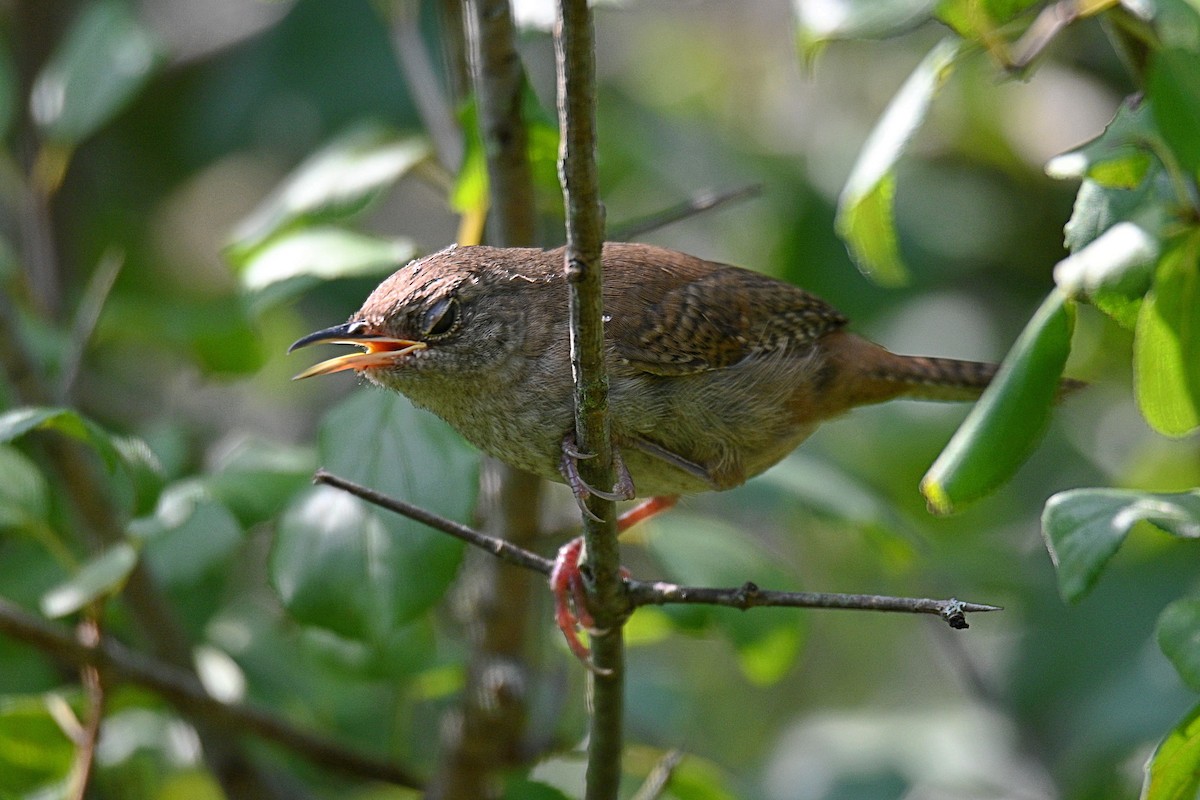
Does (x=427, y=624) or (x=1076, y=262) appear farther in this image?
(x=427, y=624)

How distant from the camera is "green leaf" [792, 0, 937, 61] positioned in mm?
2428

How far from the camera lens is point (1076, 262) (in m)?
2.12

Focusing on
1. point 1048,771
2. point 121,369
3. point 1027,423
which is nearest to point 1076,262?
point 1027,423

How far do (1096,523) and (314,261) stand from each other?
5.60ft

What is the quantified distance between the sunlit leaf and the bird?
830mm

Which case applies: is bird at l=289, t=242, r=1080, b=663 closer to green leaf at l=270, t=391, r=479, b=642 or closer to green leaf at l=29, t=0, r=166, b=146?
green leaf at l=270, t=391, r=479, b=642

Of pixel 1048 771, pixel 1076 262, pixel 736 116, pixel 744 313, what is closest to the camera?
pixel 1076 262

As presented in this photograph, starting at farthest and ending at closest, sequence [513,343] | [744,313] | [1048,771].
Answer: [1048,771] < [744,313] < [513,343]

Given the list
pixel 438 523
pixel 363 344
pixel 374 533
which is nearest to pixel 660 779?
pixel 374 533

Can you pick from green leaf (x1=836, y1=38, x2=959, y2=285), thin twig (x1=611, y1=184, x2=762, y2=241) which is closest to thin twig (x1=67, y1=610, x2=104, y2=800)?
thin twig (x1=611, y1=184, x2=762, y2=241)

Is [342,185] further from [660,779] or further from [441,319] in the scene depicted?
[660,779]

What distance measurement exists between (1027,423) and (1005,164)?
3.77 metres

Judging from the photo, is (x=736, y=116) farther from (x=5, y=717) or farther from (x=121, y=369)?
(x=5, y=717)

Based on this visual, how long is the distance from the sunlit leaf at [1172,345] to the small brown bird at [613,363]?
830 mm
